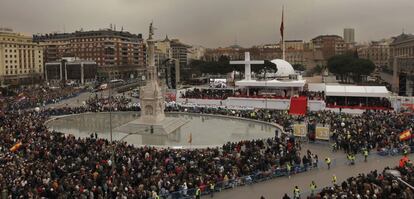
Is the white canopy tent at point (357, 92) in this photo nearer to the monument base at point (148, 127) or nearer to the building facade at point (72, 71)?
the monument base at point (148, 127)

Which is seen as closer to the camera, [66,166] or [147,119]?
[66,166]

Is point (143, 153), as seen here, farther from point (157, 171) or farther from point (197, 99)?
point (197, 99)

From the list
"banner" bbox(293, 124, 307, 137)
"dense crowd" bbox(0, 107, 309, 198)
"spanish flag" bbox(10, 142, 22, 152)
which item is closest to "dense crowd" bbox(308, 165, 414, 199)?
"dense crowd" bbox(0, 107, 309, 198)

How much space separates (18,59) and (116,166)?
3941 inches

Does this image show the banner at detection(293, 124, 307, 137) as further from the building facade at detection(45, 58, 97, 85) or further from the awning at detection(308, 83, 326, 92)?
the building facade at detection(45, 58, 97, 85)

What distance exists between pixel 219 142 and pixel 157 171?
11.5m

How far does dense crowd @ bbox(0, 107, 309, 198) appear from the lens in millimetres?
17812

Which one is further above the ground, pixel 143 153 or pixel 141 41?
pixel 141 41

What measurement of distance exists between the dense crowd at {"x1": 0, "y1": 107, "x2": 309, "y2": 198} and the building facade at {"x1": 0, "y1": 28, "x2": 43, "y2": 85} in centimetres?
8393

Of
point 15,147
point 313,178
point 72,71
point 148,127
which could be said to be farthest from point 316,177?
point 72,71

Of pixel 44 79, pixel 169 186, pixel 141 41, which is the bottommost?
pixel 169 186

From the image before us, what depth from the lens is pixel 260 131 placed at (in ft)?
118

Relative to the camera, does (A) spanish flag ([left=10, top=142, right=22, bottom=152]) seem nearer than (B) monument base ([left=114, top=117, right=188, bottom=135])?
Yes

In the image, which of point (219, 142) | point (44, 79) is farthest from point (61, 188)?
point (44, 79)
